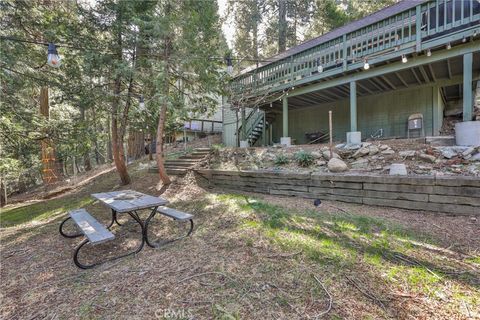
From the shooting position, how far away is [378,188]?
4.32 m

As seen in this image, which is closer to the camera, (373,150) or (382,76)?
(373,150)

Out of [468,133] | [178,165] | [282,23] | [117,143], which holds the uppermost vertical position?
[282,23]

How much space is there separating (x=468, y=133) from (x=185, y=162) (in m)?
7.48

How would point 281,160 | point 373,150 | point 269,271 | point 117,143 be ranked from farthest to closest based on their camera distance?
point 117,143
point 281,160
point 373,150
point 269,271

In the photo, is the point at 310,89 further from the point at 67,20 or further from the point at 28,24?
the point at 28,24

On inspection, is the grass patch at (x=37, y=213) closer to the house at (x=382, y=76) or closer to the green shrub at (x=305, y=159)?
the green shrub at (x=305, y=159)

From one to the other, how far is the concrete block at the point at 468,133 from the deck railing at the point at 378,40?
2.15 meters

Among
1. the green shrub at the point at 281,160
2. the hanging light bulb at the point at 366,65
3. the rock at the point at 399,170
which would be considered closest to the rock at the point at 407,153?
the rock at the point at 399,170

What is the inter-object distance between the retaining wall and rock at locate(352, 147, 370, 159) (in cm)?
119

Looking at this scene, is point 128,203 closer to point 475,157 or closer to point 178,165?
point 178,165

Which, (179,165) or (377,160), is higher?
(377,160)

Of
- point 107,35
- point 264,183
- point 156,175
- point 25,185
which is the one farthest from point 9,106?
point 25,185

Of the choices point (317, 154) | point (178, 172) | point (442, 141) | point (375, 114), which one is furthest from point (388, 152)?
point (178, 172)

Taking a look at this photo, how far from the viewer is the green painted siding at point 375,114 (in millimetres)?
8016
